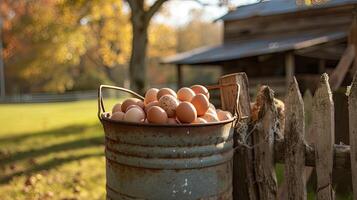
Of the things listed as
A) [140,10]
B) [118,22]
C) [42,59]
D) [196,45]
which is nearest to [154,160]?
[140,10]

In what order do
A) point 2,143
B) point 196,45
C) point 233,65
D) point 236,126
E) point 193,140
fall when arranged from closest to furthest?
point 193,140 < point 236,126 < point 2,143 < point 233,65 < point 196,45

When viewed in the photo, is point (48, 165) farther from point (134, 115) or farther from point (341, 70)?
point (134, 115)

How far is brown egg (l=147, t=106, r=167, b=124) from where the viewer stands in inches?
92.1

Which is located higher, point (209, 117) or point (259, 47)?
point (259, 47)

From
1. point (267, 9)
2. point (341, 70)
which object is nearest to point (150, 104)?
point (341, 70)

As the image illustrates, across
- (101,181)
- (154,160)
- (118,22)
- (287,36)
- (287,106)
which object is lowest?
(101,181)

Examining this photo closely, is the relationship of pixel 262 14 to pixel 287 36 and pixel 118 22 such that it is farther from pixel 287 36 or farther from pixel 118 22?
pixel 118 22

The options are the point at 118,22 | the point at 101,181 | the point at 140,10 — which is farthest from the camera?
the point at 118,22

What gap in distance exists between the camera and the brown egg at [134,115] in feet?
7.92

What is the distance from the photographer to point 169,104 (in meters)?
2.44

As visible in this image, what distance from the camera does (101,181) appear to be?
6113mm

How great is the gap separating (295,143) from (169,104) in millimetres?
867

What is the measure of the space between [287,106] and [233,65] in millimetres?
14883

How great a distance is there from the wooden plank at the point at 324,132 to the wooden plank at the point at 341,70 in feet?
6.28
